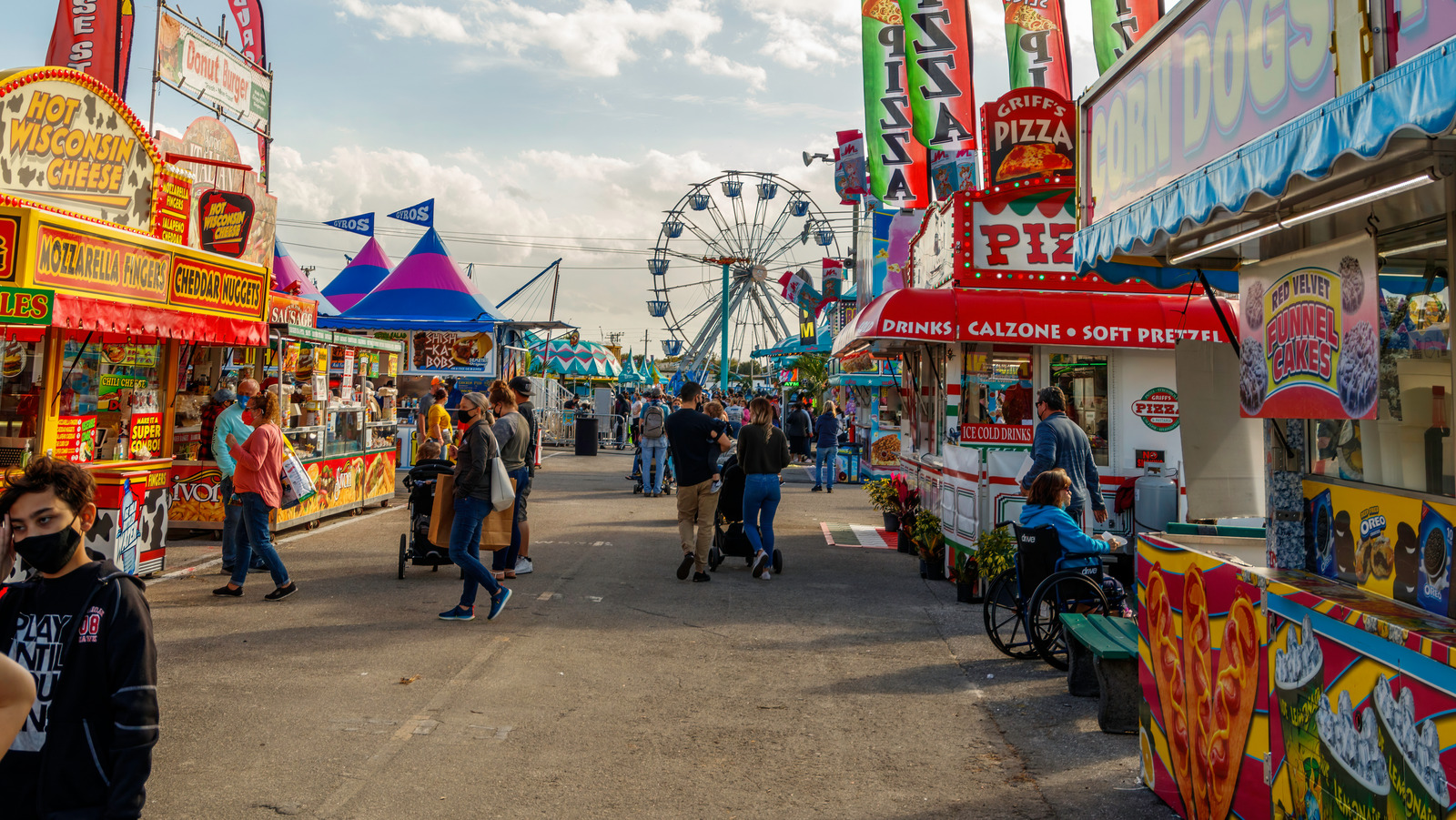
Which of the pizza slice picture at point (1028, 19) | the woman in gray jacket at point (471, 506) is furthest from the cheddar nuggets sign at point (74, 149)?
the pizza slice picture at point (1028, 19)

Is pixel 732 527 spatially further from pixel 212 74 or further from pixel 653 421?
pixel 212 74

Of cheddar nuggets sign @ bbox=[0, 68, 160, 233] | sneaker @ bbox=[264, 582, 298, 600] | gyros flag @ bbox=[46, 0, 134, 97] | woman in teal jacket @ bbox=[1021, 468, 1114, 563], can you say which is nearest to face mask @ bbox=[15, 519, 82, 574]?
woman in teal jacket @ bbox=[1021, 468, 1114, 563]

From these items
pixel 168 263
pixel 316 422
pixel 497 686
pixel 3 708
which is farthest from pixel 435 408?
pixel 3 708

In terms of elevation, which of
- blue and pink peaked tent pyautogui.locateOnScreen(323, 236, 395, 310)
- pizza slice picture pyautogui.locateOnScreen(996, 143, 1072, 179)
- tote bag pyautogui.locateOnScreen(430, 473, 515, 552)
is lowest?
tote bag pyautogui.locateOnScreen(430, 473, 515, 552)

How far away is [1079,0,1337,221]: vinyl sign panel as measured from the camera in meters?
2.99

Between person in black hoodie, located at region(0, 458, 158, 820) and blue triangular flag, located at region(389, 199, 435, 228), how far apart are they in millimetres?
21112

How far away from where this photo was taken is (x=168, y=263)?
8133 mm

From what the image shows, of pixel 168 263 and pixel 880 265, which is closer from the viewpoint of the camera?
pixel 168 263

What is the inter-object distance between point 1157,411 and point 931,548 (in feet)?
8.59

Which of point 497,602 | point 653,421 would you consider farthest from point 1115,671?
point 653,421

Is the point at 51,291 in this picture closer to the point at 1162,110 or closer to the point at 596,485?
the point at 1162,110

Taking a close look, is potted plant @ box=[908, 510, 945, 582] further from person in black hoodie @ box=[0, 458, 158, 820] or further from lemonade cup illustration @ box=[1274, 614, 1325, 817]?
person in black hoodie @ box=[0, 458, 158, 820]

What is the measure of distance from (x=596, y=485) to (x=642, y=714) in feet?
43.3

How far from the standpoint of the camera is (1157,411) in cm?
977
